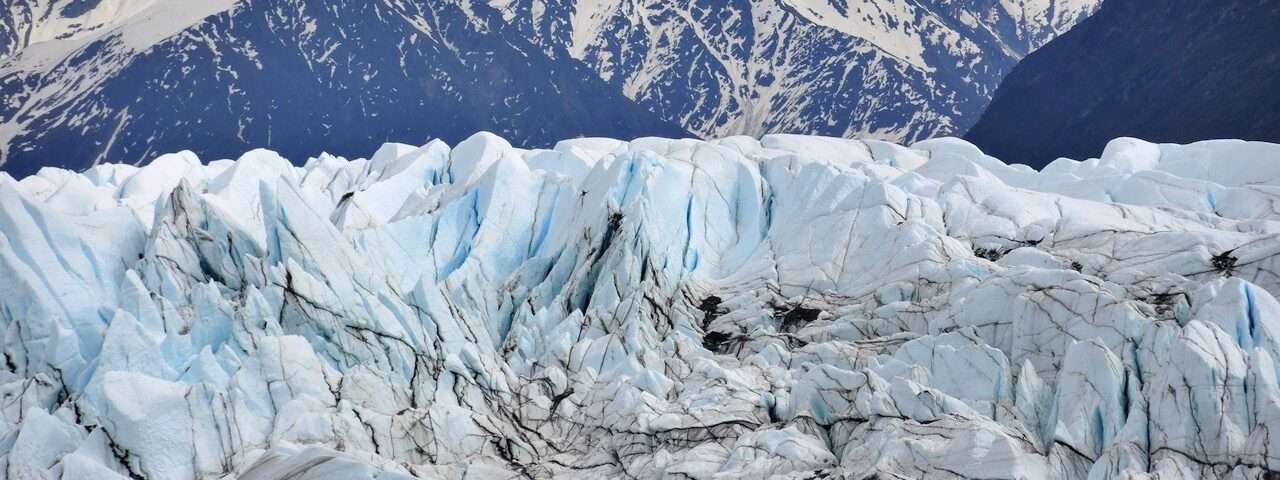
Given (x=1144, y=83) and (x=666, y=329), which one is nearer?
(x=666, y=329)

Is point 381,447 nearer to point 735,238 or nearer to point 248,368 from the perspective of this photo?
point 248,368

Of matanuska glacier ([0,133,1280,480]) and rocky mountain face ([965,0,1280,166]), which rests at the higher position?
matanuska glacier ([0,133,1280,480])

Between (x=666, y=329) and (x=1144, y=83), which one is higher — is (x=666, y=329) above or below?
above

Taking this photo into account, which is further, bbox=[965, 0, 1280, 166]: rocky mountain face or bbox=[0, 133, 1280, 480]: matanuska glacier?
bbox=[965, 0, 1280, 166]: rocky mountain face

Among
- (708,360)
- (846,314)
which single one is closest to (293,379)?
(708,360)

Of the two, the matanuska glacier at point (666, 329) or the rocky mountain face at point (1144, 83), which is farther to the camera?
the rocky mountain face at point (1144, 83)
